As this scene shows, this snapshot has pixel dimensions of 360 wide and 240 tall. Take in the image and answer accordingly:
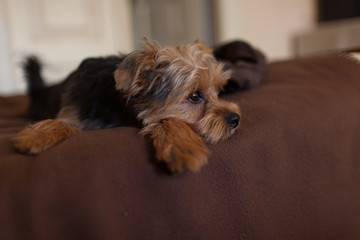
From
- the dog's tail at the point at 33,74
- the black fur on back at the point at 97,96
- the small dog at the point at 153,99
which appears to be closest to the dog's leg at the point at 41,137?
the small dog at the point at 153,99

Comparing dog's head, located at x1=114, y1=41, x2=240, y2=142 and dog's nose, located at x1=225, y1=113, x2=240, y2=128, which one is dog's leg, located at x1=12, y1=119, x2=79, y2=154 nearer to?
dog's head, located at x1=114, y1=41, x2=240, y2=142

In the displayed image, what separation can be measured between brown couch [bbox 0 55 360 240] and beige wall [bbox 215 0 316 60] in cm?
442

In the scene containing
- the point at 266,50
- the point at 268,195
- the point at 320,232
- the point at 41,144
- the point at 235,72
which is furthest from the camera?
the point at 266,50

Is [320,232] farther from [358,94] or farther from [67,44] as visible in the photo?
[67,44]

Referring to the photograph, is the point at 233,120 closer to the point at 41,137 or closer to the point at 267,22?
the point at 41,137

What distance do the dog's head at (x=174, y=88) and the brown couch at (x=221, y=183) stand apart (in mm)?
183

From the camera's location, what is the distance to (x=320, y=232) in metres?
1.68

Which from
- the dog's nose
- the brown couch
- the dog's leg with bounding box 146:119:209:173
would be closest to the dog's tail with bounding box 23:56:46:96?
the brown couch

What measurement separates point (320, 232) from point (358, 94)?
2.99 ft

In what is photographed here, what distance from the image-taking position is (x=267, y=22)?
6.70 m

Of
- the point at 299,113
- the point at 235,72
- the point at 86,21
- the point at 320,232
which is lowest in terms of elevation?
the point at 320,232

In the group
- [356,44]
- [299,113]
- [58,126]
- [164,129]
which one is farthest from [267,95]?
[356,44]

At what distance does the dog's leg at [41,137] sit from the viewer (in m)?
1.35

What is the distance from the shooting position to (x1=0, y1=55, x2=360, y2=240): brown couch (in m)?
1.17
